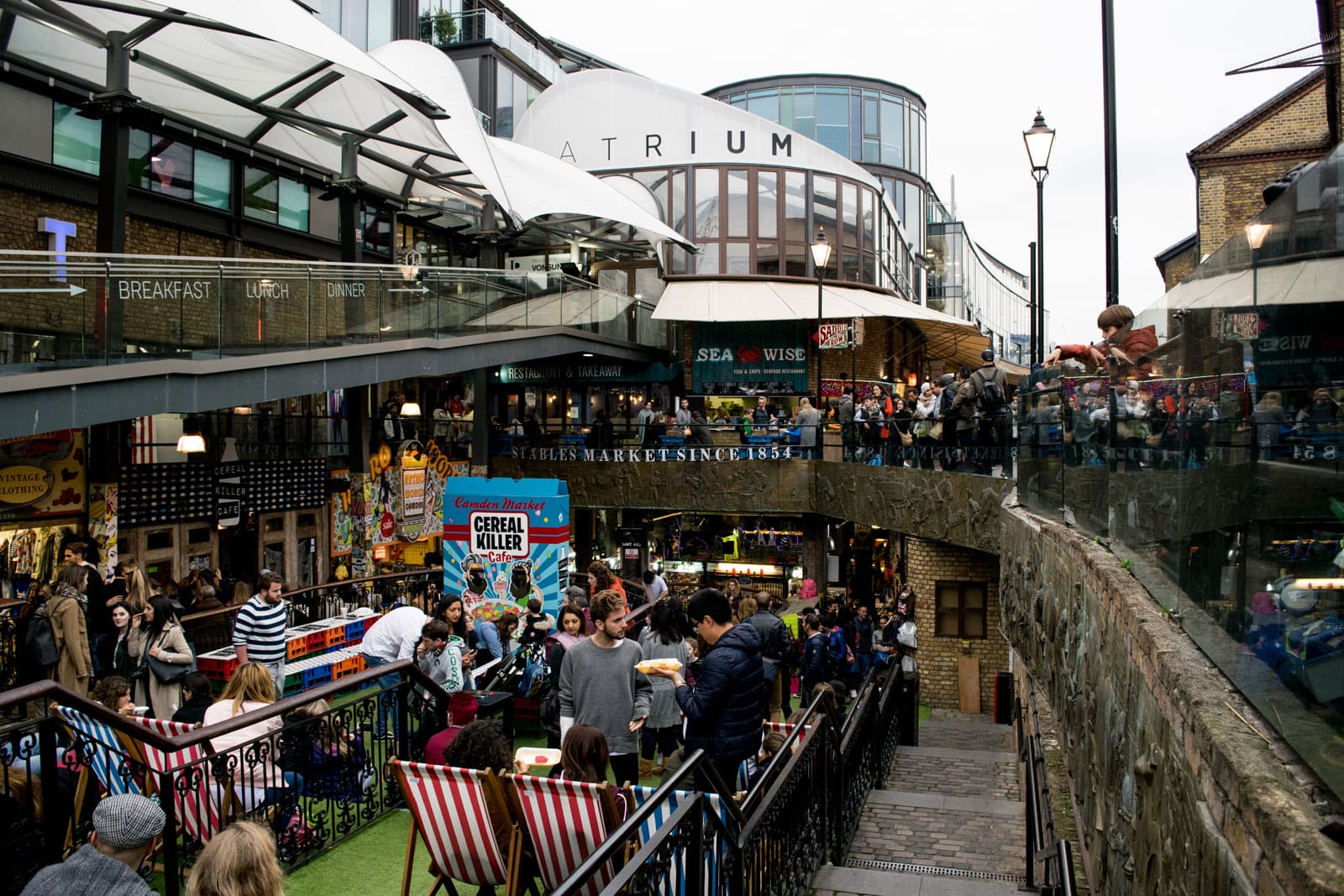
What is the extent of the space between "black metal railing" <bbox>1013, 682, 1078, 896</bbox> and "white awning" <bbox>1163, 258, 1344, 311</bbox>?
8.80 feet

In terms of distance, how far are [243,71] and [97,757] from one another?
15093mm

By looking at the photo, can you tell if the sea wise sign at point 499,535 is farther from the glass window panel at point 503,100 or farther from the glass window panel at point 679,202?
the glass window panel at point 503,100

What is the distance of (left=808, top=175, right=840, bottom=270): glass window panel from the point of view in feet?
101

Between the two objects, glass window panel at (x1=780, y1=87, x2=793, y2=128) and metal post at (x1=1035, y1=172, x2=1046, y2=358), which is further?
glass window panel at (x1=780, y1=87, x2=793, y2=128)

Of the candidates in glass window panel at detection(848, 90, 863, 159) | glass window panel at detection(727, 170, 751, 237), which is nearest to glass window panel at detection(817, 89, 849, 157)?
glass window panel at detection(848, 90, 863, 159)

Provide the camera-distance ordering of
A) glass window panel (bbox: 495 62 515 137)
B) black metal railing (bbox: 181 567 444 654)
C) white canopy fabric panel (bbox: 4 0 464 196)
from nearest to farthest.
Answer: black metal railing (bbox: 181 567 444 654) < white canopy fabric panel (bbox: 4 0 464 196) < glass window panel (bbox: 495 62 515 137)

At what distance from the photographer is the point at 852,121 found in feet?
153

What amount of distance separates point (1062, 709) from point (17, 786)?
656cm

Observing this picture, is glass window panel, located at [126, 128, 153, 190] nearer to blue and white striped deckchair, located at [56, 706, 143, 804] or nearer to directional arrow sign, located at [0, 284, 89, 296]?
directional arrow sign, located at [0, 284, 89, 296]

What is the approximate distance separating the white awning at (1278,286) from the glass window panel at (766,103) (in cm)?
4490

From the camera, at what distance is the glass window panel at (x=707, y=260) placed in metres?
30.2

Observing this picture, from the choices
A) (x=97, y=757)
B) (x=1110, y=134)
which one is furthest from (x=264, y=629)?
(x=1110, y=134)

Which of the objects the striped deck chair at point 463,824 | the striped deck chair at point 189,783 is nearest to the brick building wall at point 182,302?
the striped deck chair at point 189,783

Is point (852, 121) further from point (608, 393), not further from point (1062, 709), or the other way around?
point (1062, 709)
